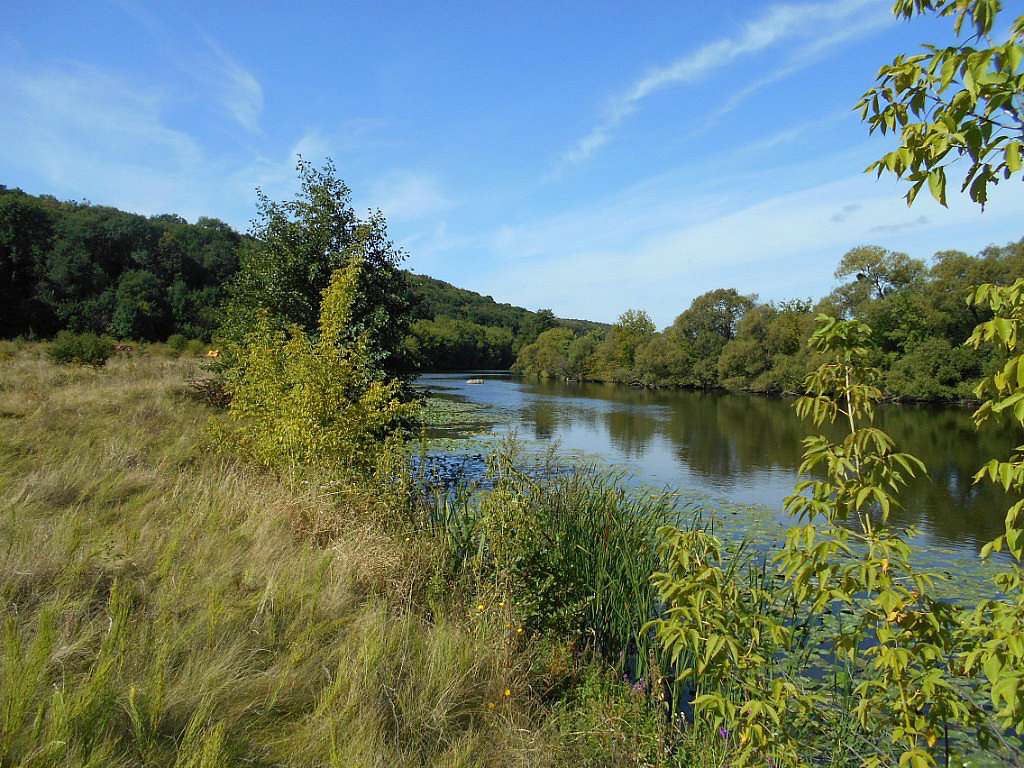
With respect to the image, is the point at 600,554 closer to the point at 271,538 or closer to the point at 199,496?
the point at 271,538

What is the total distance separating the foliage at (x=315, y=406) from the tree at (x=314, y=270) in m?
2.30

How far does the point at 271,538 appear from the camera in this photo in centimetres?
487

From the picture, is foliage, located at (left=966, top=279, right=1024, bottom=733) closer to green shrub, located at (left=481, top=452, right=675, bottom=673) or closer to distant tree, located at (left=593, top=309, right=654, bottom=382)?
green shrub, located at (left=481, top=452, right=675, bottom=673)

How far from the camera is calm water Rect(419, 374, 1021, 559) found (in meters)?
11.7

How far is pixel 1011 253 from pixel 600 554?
39.8 meters

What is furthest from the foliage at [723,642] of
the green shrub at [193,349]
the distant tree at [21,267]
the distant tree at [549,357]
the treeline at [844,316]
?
the distant tree at [549,357]

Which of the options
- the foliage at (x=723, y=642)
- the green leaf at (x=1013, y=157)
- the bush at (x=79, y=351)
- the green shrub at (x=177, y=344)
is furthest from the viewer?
the green shrub at (x=177, y=344)

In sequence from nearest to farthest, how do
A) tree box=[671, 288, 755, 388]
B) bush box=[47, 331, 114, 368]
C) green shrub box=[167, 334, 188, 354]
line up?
1. bush box=[47, 331, 114, 368]
2. green shrub box=[167, 334, 188, 354]
3. tree box=[671, 288, 755, 388]

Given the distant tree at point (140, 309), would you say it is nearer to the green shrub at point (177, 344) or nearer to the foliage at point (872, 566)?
the green shrub at point (177, 344)

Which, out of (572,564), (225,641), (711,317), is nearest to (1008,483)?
(225,641)

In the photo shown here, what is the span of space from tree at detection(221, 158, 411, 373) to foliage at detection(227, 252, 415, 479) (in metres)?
2.30

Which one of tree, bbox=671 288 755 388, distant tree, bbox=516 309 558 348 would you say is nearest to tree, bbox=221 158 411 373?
Result: tree, bbox=671 288 755 388

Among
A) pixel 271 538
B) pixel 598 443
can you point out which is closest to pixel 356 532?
pixel 271 538

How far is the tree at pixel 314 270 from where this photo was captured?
1100 cm
